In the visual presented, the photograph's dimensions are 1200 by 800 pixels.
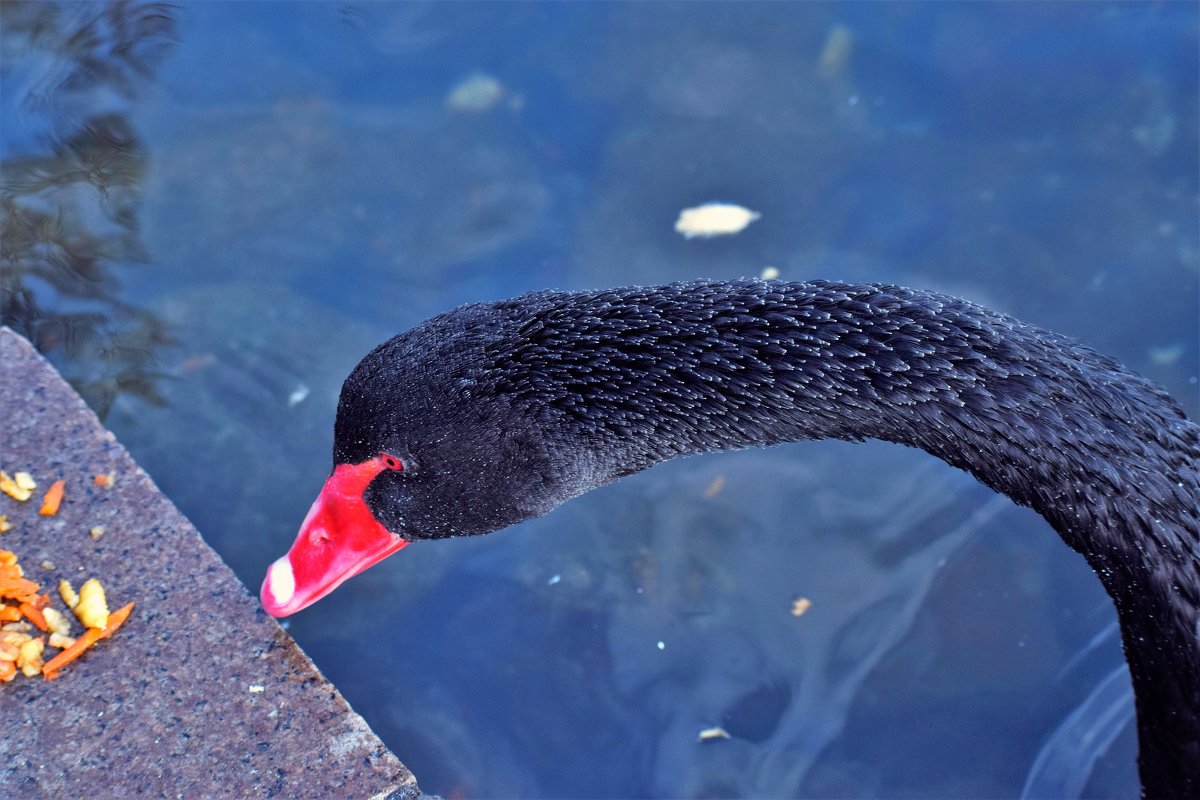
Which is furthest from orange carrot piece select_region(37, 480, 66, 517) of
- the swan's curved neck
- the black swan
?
the swan's curved neck

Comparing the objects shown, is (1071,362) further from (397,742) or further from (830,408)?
(397,742)

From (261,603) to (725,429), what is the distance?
160 cm

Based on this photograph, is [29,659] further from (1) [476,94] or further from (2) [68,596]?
(1) [476,94]

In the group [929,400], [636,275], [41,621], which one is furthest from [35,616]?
[636,275]

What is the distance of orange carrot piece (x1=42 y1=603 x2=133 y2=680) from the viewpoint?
11.9ft

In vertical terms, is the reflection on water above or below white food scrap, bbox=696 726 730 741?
below

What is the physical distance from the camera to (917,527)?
16.0 ft

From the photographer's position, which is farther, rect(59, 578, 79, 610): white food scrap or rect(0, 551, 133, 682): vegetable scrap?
rect(59, 578, 79, 610): white food scrap

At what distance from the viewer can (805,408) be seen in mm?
3406

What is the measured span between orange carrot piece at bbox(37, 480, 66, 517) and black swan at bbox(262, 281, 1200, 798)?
3.81 feet

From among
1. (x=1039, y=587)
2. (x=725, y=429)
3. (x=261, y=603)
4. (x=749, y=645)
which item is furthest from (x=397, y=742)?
(x=1039, y=587)

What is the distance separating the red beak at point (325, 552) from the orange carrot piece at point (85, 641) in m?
0.47

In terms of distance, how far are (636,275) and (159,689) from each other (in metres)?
2.96

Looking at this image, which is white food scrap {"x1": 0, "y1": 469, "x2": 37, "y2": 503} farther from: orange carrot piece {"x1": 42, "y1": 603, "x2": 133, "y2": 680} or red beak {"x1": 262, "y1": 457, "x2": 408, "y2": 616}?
red beak {"x1": 262, "y1": 457, "x2": 408, "y2": 616}
